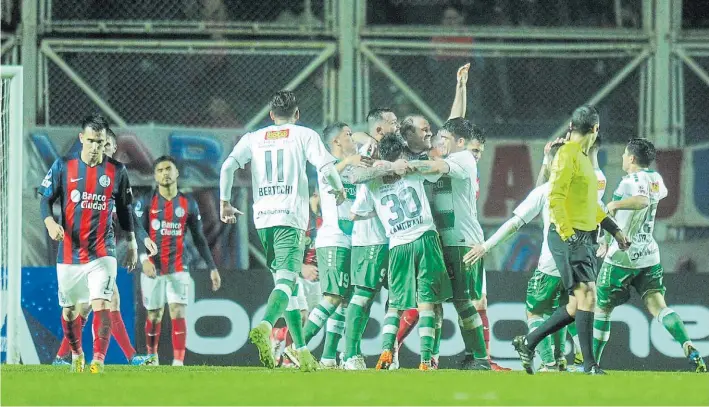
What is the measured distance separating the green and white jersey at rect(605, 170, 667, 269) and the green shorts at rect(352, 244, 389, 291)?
5.94ft

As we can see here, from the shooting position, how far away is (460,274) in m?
9.72

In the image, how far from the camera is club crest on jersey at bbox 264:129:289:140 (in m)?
9.33

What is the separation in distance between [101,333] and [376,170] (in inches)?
85.1

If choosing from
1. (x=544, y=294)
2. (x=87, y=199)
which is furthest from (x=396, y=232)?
(x=87, y=199)

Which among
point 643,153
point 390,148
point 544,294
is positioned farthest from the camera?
point 643,153

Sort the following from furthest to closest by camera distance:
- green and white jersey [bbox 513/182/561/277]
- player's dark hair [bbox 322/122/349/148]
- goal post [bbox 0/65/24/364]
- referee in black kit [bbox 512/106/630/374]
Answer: player's dark hair [bbox 322/122/349/148] < goal post [bbox 0/65/24/364] < green and white jersey [bbox 513/182/561/277] < referee in black kit [bbox 512/106/630/374]

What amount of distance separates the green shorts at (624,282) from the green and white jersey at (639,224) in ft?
0.15

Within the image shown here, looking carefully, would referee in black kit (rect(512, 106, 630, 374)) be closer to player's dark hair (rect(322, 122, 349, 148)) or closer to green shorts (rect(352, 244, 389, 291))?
green shorts (rect(352, 244, 389, 291))

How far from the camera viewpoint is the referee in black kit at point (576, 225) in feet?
27.9

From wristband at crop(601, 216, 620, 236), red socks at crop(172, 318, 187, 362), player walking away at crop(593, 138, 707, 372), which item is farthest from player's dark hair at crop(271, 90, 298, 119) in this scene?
red socks at crop(172, 318, 187, 362)

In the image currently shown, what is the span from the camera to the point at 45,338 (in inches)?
485

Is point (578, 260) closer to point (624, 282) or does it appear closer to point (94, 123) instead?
point (624, 282)

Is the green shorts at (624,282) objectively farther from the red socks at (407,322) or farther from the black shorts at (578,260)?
the black shorts at (578,260)

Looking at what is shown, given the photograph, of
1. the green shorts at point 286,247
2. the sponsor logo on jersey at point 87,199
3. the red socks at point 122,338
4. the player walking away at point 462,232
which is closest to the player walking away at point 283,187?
the green shorts at point 286,247
